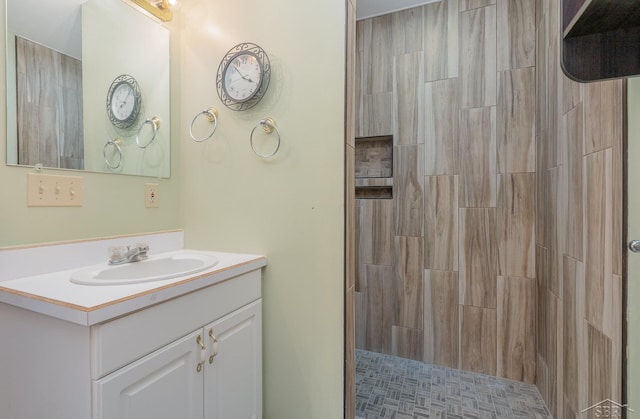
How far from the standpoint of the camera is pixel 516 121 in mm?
1904

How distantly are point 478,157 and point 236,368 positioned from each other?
75.3 inches

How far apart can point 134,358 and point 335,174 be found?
945mm

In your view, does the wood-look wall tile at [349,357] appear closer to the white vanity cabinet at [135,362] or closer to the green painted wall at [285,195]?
the green painted wall at [285,195]

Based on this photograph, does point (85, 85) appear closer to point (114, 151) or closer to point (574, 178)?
point (114, 151)

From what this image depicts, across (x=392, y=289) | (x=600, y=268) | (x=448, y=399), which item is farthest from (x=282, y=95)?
(x=448, y=399)

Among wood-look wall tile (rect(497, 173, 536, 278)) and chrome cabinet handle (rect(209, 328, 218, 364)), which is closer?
chrome cabinet handle (rect(209, 328, 218, 364))

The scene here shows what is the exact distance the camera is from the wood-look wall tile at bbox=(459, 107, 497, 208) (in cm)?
197

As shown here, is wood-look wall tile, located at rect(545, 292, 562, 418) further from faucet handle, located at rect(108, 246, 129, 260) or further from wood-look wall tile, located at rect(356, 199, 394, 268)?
faucet handle, located at rect(108, 246, 129, 260)

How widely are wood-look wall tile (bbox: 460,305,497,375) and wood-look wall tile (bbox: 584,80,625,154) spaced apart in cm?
126

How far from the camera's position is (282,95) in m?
1.37

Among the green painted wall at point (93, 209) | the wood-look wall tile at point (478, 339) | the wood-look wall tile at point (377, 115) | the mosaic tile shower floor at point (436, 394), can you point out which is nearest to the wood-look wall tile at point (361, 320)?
the mosaic tile shower floor at point (436, 394)

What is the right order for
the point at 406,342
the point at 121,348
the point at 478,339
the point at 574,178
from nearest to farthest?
the point at 121,348 < the point at 574,178 < the point at 478,339 < the point at 406,342

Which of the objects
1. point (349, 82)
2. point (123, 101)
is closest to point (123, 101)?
point (123, 101)

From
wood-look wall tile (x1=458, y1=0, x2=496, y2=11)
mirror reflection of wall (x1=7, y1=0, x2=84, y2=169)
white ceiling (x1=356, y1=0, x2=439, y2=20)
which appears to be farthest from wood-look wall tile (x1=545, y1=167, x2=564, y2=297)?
mirror reflection of wall (x1=7, y1=0, x2=84, y2=169)
